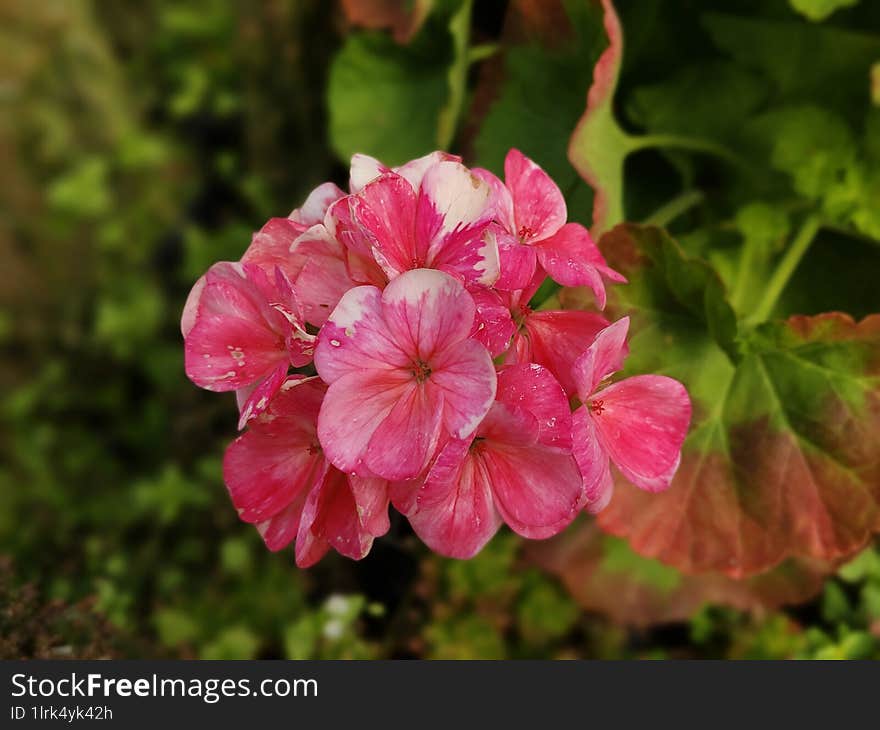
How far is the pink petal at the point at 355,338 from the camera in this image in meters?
0.72

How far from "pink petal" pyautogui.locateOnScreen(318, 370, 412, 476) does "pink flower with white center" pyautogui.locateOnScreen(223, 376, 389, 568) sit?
0.04 metres

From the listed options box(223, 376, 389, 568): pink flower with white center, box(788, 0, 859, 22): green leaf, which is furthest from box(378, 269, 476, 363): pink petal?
box(788, 0, 859, 22): green leaf

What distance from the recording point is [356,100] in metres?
1.56

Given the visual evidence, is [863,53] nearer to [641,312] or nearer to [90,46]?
[641,312]

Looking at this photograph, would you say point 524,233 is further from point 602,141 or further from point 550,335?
point 602,141

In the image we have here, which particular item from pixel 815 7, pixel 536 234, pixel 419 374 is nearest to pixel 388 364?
pixel 419 374

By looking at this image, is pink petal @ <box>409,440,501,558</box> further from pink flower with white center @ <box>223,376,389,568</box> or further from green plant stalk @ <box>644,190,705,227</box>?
green plant stalk @ <box>644,190,705,227</box>

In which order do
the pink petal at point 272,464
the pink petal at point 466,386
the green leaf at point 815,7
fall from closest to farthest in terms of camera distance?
the pink petal at point 466,386, the pink petal at point 272,464, the green leaf at point 815,7

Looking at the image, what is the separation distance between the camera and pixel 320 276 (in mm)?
798

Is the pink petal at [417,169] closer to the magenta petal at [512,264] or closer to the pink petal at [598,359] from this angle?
the magenta petal at [512,264]

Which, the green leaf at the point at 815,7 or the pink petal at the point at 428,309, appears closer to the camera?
the pink petal at the point at 428,309

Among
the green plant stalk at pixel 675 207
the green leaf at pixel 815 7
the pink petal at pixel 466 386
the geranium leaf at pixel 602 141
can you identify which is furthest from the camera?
the green plant stalk at pixel 675 207

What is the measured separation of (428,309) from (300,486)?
23 centimetres

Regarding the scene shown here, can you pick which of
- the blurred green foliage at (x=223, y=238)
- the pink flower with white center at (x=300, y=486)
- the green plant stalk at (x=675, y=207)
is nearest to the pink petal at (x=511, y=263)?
the pink flower with white center at (x=300, y=486)
